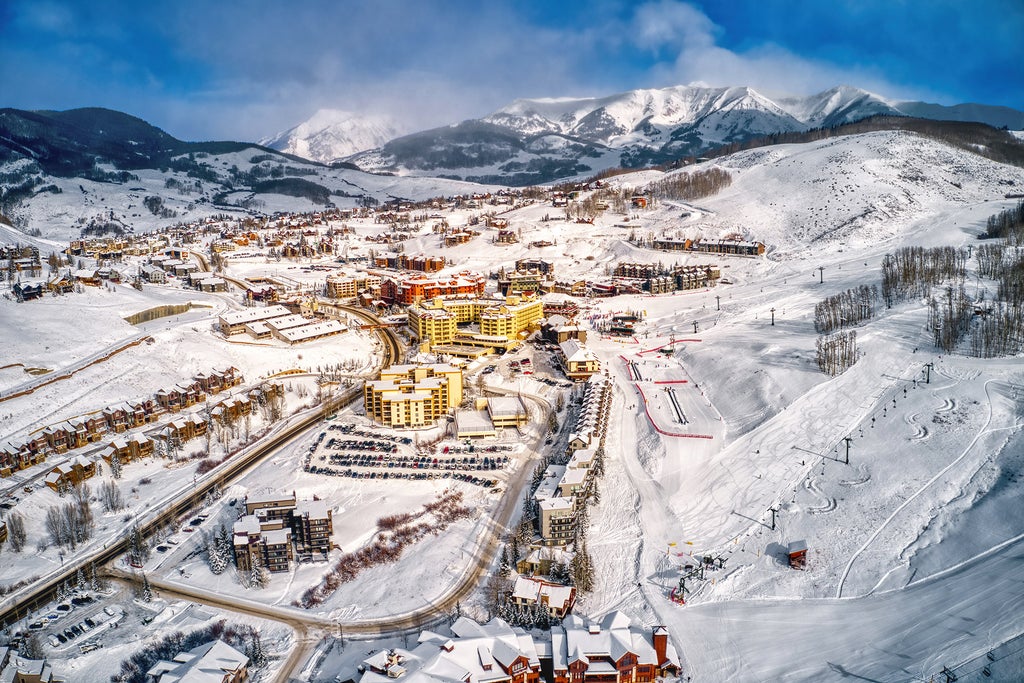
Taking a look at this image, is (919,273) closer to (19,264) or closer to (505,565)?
(505,565)

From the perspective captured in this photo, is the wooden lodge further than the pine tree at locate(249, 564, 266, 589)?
No

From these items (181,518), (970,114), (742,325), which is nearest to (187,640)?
(181,518)

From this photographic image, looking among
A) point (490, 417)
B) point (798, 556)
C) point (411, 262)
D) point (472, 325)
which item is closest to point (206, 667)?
point (798, 556)

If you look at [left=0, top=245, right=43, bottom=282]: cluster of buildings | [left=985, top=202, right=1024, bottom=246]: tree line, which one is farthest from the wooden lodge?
[left=0, top=245, right=43, bottom=282]: cluster of buildings

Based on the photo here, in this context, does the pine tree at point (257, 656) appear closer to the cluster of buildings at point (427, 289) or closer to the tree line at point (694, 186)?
the cluster of buildings at point (427, 289)

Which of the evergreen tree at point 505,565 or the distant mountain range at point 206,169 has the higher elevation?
the distant mountain range at point 206,169

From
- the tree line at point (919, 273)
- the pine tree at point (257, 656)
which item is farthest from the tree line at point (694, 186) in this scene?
the pine tree at point (257, 656)

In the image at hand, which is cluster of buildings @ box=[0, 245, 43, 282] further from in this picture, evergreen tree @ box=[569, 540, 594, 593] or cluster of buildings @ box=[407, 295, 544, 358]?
evergreen tree @ box=[569, 540, 594, 593]
